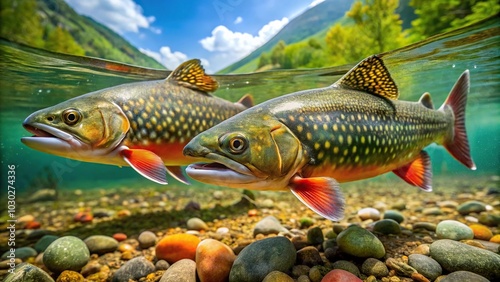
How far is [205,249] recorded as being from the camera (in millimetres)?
2994

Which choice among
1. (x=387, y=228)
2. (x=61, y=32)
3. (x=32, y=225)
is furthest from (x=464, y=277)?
(x=61, y=32)

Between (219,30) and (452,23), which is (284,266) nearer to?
(219,30)

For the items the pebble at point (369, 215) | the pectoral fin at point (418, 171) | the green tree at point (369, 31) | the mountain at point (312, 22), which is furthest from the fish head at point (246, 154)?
the green tree at point (369, 31)

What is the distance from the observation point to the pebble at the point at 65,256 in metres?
3.42

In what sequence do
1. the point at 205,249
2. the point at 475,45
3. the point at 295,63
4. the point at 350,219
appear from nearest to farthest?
the point at 205,249
the point at 350,219
the point at 475,45
the point at 295,63

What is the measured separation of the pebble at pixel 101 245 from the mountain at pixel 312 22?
19.5 ft

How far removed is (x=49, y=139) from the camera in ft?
10.3

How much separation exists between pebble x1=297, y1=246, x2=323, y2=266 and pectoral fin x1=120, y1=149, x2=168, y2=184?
6.08 feet

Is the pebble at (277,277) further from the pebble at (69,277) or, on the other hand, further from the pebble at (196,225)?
the pebble at (196,225)

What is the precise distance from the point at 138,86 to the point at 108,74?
7.68 m

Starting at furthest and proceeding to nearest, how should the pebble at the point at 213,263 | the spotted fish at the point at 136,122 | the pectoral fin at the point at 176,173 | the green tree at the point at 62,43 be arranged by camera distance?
the green tree at the point at 62,43 → the pectoral fin at the point at 176,173 → the spotted fish at the point at 136,122 → the pebble at the point at 213,263

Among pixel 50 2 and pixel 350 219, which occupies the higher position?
pixel 50 2

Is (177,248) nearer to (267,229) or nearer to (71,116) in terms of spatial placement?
(267,229)

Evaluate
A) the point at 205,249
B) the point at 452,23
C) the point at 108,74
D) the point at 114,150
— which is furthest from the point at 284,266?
the point at 108,74
